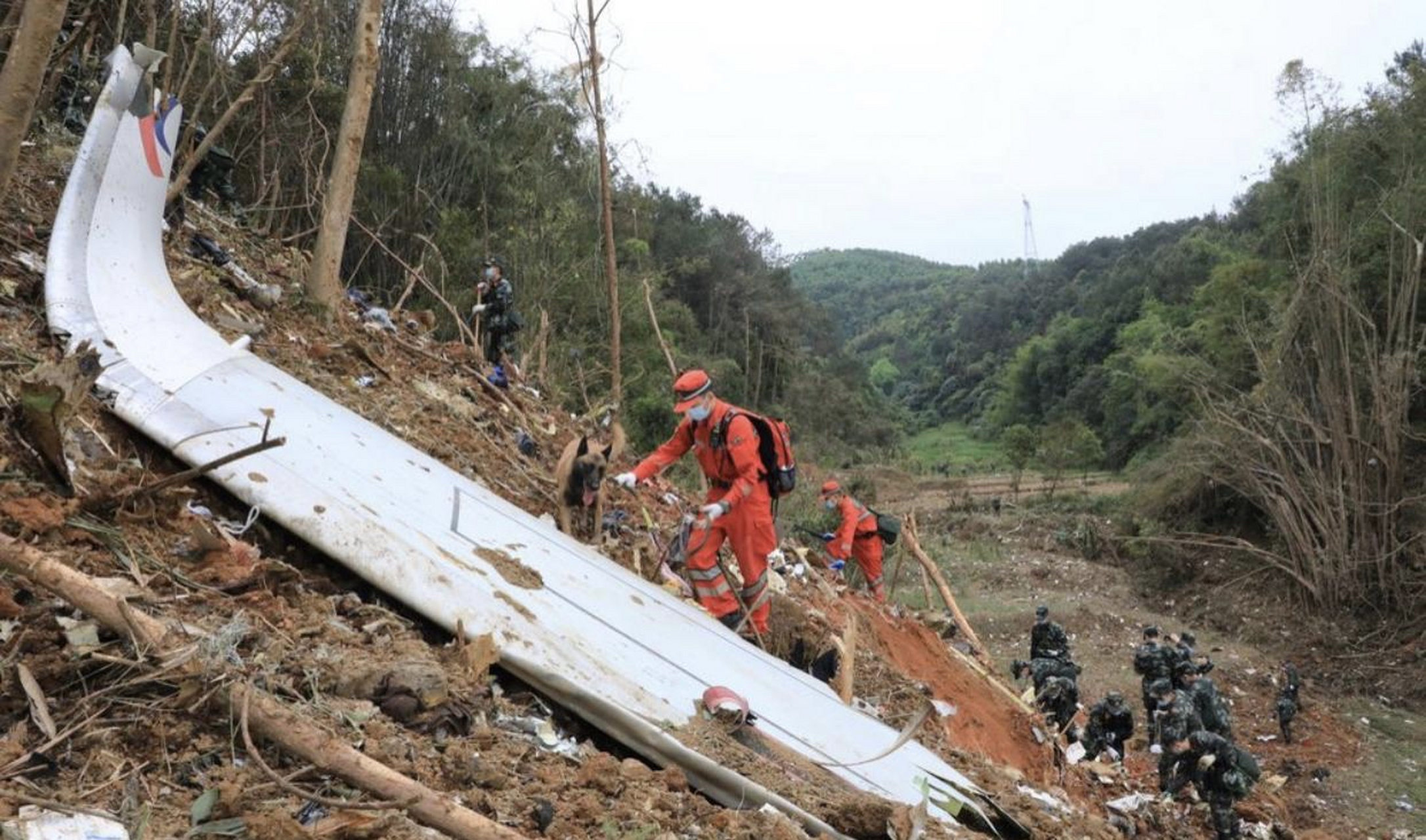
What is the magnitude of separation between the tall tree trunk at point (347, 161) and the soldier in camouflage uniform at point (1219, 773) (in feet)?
20.7

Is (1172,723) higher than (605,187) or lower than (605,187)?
lower

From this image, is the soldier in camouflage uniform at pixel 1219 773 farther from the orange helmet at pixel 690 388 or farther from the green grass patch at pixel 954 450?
the green grass patch at pixel 954 450

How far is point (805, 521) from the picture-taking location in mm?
15133

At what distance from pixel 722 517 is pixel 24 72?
145 inches

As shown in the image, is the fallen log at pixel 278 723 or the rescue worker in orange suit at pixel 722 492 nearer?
the fallen log at pixel 278 723

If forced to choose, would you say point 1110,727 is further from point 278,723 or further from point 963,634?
point 278,723

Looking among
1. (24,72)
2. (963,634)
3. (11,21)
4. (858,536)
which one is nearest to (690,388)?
(24,72)

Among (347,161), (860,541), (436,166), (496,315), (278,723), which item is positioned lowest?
(860,541)

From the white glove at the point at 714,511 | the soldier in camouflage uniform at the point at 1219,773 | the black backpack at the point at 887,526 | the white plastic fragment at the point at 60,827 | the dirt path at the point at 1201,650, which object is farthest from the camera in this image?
the black backpack at the point at 887,526

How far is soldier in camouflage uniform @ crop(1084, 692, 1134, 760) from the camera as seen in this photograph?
309 inches

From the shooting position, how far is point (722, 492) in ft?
19.6

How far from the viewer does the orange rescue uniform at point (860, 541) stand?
950 centimetres

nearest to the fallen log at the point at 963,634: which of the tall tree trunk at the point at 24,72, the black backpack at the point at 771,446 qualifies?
the black backpack at the point at 771,446

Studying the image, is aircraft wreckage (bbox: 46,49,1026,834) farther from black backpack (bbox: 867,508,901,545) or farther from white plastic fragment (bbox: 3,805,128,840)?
black backpack (bbox: 867,508,901,545)
